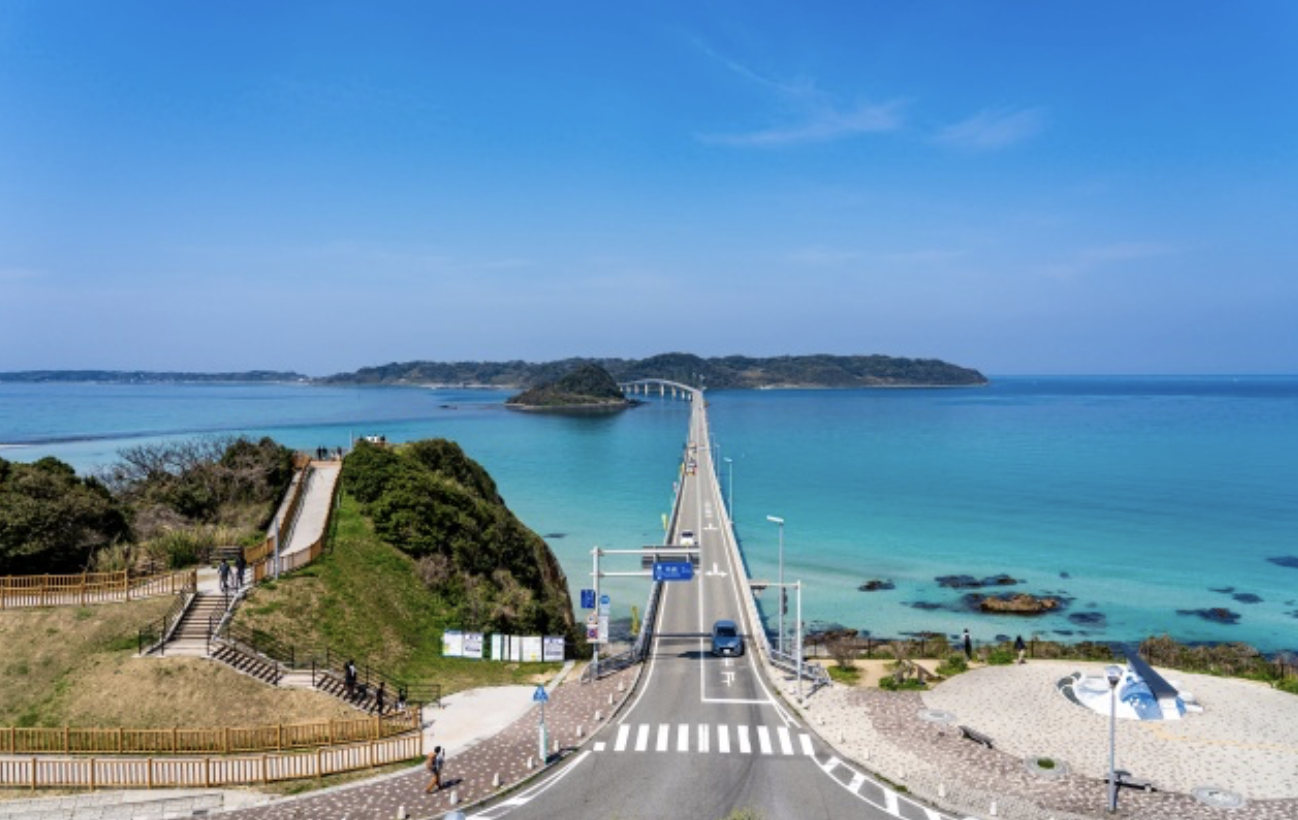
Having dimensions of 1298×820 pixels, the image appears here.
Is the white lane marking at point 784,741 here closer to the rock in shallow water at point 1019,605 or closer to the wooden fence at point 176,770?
the wooden fence at point 176,770

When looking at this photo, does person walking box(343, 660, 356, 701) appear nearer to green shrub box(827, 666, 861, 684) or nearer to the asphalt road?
the asphalt road

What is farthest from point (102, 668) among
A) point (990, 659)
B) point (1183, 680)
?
point (1183, 680)

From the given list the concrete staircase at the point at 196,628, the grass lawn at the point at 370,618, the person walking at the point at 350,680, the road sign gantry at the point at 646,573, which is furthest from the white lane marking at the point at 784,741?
the concrete staircase at the point at 196,628

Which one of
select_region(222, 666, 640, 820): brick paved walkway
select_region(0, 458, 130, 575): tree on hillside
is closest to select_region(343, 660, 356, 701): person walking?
select_region(222, 666, 640, 820): brick paved walkway

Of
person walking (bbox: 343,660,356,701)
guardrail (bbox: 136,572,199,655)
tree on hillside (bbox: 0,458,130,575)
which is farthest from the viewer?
tree on hillside (bbox: 0,458,130,575)

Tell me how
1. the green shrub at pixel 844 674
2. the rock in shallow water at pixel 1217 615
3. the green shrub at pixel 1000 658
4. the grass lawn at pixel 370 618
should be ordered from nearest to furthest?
the grass lawn at pixel 370 618 < the green shrub at pixel 844 674 < the green shrub at pixel 1000 658 < the rock in shallow water at pixel 1217 615
